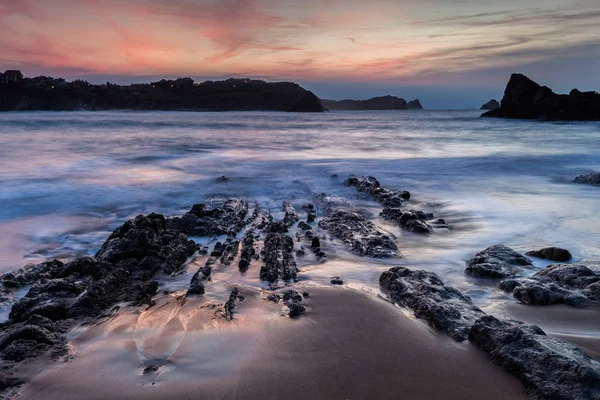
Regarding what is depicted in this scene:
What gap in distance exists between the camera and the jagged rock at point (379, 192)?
7.54 meters

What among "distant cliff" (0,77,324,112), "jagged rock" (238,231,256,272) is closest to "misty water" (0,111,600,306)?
"jagged rock" (238,231,256,272)

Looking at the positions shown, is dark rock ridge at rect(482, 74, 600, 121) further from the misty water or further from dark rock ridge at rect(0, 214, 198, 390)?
dark rock ridge at rect(0, 214, 198, 390)

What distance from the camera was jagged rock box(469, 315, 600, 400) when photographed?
6.81 feet

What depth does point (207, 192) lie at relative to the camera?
363 inches

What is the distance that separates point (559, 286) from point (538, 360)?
4.98ft

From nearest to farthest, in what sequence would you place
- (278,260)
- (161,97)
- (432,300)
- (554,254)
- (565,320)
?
(565,320) → (432,300) → (278,260) → (554,254) → (161,97)

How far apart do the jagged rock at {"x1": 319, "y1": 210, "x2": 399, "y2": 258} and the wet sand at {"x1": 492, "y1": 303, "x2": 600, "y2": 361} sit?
161 cm

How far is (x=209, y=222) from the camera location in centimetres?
578

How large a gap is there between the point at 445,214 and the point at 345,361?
5.21 metres

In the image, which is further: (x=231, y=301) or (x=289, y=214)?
(x=289, y=214)

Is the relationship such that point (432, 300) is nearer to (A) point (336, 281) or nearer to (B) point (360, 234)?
(A) point (336, 281)

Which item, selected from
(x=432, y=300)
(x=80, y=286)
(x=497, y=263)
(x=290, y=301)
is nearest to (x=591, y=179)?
(x=497, y=263)

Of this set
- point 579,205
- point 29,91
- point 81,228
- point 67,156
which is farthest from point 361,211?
point 29,91

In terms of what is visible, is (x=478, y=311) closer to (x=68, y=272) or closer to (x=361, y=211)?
(x=68, y=272)
